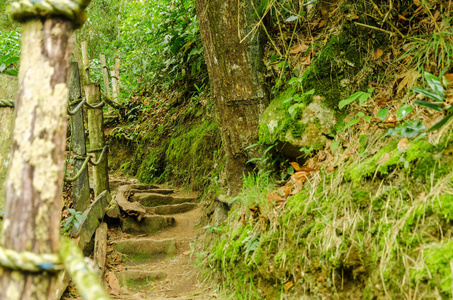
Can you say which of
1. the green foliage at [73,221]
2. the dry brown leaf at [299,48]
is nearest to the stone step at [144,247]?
the green foliage at [73,221]

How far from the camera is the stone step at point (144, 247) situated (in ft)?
13.4

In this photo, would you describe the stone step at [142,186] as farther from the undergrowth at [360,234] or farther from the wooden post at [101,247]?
the undergrowth at [360,234]

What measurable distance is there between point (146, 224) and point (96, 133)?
150 centimetres

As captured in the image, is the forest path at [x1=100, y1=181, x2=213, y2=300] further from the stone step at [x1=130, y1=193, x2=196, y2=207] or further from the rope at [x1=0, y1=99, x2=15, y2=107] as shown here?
the rope at [x1=0, y1=99, x2=15, y2=107]

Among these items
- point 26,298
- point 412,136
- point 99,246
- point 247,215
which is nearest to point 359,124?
point 412,136

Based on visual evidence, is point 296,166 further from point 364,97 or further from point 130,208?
point 130,208

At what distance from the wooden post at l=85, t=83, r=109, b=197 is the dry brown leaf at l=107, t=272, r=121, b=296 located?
4.64ft

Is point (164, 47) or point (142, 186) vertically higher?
point (164, 47)

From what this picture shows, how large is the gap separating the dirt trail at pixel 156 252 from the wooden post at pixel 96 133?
0.57 metres

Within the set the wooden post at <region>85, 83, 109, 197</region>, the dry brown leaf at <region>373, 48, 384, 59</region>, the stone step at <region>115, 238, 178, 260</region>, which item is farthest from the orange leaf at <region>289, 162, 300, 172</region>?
the wooden post at <region>85, 83, 109, 197</region>

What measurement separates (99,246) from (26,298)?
312 cm

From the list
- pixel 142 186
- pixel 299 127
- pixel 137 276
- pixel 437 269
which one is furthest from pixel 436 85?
pixel 142 186

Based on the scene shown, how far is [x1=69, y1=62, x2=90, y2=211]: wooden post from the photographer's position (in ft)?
13.2

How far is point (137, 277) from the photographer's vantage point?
366 centimetres
